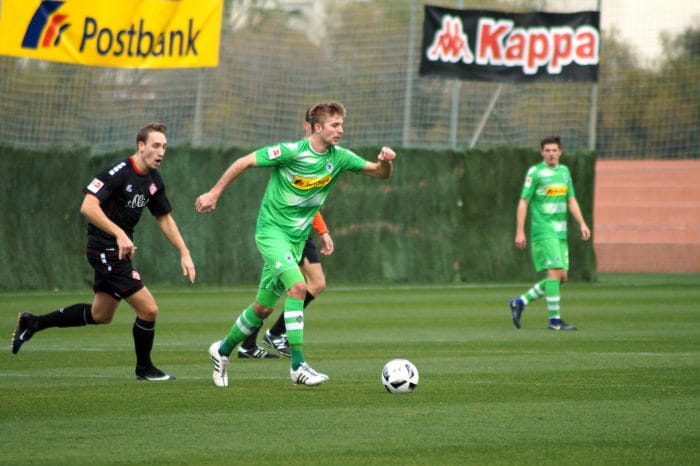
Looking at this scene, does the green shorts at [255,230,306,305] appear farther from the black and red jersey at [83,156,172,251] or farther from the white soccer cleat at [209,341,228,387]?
the black and red jersey at [83,156,172,251]

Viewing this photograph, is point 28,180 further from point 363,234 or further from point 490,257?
point 490,257

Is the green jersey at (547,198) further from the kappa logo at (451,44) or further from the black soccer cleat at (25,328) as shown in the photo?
the kappa logo at (451,44)

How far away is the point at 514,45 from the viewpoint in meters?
25.9

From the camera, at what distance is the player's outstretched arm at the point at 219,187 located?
9.18 meters

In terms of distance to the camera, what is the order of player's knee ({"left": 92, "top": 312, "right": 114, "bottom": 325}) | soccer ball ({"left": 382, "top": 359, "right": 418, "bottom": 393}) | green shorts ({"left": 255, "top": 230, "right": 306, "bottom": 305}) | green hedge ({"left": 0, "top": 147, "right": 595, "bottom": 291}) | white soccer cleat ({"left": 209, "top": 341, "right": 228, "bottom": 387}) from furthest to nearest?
green hedge ({"left": 0, "top": 147, "right": 595, "bottom": 291}) → player's knee ({"left": 92, "top": 312, "right": 114, "bottom": 325}) → green shorts ({"left": 255, "top": 230, "right": 306, "bottom": 305}) → white soccer cleat ({"left": 209, "top": 341, "right": 228, "bottom": 387}) → soccer ball ({"left": 382, "top": 359, "right": 418, "bottom": 393})

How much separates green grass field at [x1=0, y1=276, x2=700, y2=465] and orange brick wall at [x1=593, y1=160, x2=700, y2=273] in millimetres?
13584

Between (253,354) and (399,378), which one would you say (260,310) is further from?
(253,354)

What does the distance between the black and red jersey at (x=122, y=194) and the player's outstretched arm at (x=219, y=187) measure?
772mm

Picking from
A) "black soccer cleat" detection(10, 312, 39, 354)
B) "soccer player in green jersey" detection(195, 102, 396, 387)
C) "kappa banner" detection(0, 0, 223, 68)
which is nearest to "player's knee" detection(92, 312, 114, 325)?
"black soccer cleat" detection(10, 312, 39, 354)

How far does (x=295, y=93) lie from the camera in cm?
2512

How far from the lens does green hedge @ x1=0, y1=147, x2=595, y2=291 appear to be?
22.2m

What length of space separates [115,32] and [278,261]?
46.5 feet

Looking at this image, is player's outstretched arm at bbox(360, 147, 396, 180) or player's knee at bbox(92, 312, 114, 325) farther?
player's knee at bbox(92, 312, 114, 325)

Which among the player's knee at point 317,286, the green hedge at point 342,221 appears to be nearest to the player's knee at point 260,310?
the player's knee at point 317,286
